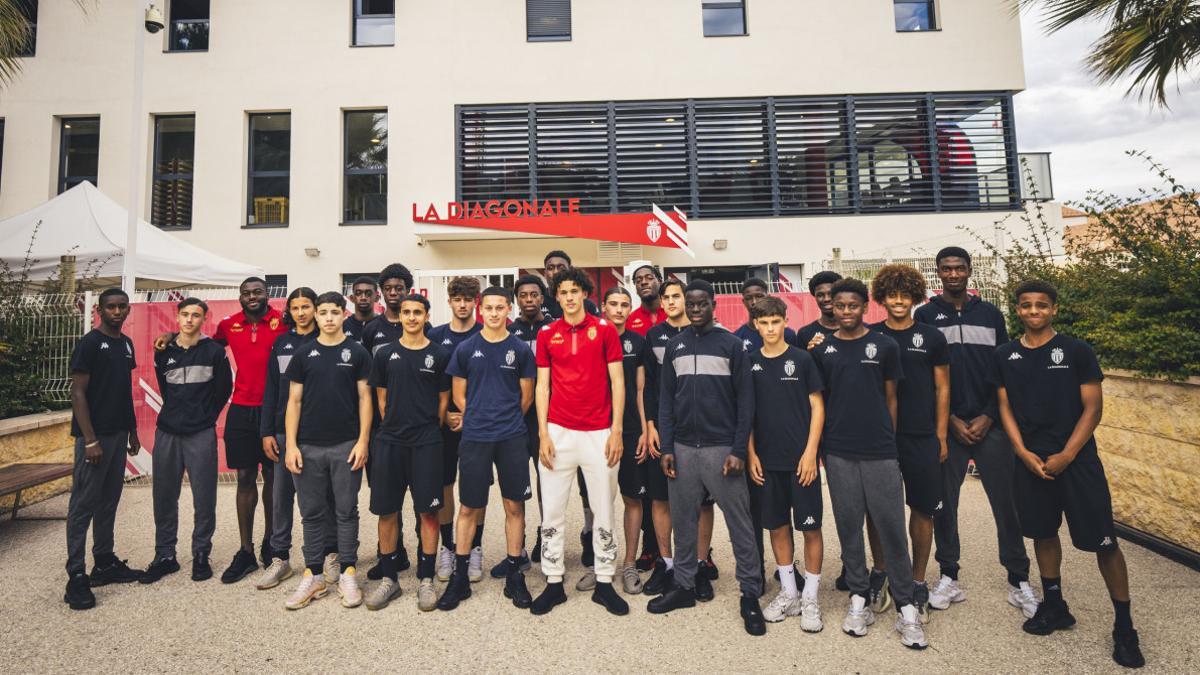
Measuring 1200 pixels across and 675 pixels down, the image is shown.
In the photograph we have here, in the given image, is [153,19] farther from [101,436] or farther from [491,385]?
[491,385]

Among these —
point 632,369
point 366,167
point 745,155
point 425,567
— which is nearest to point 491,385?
point 632,369

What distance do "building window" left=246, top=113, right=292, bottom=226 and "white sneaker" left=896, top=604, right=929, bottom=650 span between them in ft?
42.5

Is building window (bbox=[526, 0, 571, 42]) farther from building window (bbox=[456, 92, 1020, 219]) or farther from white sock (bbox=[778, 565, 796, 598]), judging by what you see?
white sock (bbox=[778, 565, 796, 598])

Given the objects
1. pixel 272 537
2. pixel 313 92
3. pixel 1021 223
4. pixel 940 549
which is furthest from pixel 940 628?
pixel 313 92

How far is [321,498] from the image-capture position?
3.88m

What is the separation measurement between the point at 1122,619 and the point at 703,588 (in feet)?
7.44

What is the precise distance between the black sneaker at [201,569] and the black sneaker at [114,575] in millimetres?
405

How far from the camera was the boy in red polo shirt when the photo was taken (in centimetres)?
366

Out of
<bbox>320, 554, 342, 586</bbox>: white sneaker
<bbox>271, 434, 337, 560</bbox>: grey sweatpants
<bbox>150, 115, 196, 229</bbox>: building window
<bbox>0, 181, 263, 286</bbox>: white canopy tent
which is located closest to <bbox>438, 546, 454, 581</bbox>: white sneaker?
<bbox>320, 554, 342, 586</bbox>: white sneaker

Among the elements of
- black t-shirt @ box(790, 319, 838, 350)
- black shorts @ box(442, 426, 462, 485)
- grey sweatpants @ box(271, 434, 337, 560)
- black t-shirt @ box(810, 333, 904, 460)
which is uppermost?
black t-shirt @ box(790, 319, 838, 350)

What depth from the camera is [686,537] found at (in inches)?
141

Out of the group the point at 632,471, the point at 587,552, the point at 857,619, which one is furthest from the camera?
the point at 587,552

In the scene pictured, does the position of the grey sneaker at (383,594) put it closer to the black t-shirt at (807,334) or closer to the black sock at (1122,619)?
the black t-shirt at (807,334)

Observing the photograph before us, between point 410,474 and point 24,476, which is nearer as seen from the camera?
point 410,474
